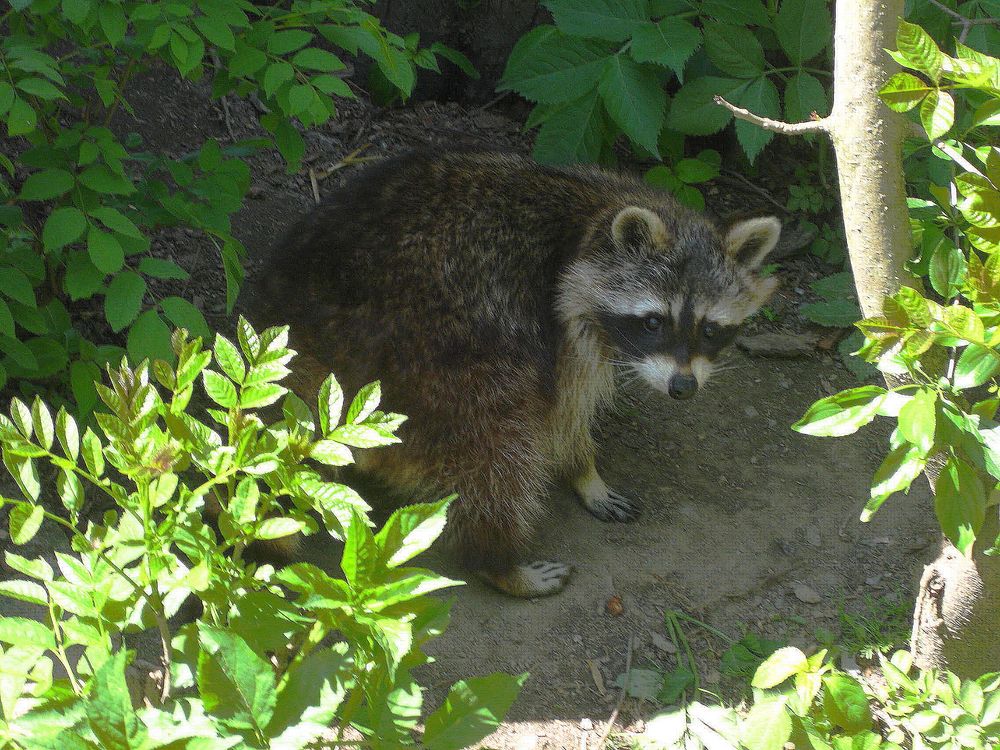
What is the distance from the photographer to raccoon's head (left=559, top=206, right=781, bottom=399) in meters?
3.20

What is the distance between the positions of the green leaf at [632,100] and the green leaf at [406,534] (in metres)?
2.56

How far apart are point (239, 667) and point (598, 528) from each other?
2222 millimetres

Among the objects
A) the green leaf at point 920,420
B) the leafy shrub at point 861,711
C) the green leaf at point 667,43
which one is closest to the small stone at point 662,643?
the leafy shrub at point 861,711

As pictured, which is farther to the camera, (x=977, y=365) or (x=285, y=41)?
(x=285, y=41)

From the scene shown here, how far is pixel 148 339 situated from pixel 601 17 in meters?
2.27

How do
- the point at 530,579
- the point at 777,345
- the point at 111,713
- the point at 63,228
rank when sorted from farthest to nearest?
the point at 777,345, the point at 530,579, the point at 63,228, the point at 111,713

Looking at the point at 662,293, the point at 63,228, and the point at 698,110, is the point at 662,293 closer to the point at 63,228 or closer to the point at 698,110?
the point at 698,110

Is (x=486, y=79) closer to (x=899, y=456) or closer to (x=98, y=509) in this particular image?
(x=98, y=509)

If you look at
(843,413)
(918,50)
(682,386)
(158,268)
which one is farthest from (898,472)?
(158,268)

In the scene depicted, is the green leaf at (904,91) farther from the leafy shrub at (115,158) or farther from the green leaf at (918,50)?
the leafy shrub at (115,158)

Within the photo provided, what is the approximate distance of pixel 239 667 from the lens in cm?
134

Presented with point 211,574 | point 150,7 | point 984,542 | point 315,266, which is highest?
point 150,7

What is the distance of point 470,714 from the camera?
157 cm

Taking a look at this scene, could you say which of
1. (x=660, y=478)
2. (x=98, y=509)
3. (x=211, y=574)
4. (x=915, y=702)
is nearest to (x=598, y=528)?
(x=660, y=478)
